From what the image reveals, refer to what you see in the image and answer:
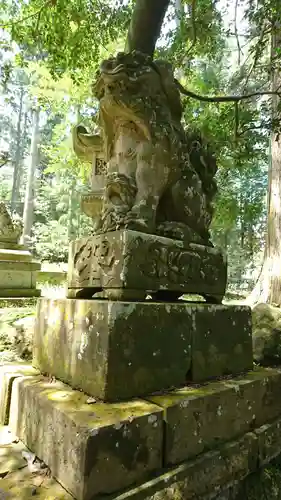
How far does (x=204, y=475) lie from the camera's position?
1.39 m

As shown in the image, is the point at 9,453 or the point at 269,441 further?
the point at 269,441

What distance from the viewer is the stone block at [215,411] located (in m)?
1.39

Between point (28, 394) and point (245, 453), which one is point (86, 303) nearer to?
point (28, 394)

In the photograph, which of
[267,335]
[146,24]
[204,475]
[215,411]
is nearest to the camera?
[204,475]

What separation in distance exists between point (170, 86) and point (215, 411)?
6.77ft

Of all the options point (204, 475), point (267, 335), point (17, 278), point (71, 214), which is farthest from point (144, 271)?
point (71, 214)

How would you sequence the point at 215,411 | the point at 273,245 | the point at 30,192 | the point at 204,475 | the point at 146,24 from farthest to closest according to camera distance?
1. the point at 30,192
2. the point at 273,245
3. the point at 146,24
4. the point at 215,411
5. the point at 204,475

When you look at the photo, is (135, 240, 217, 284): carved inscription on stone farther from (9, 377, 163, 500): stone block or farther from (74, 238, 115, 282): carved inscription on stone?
(9, 377, 163, 500): stone block

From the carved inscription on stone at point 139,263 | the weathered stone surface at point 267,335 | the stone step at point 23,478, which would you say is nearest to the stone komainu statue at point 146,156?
the carved inscription on stone at point 139,263

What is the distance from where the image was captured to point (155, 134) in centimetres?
195

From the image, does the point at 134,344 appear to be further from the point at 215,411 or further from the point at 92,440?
the point at 215,411

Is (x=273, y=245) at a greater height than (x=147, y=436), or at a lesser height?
greater

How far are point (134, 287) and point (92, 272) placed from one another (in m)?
0.33

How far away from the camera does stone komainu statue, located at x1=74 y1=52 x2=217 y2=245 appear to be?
1906 mm
